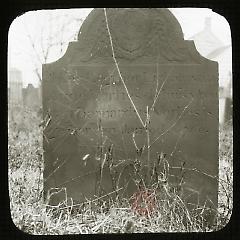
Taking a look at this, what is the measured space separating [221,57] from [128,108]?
2.29ft

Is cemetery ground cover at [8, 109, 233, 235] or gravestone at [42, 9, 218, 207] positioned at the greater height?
gravestone at [42, 9, 218, 207]

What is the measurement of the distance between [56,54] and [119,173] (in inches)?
35.1

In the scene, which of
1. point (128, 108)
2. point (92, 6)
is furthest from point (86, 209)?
point (92, 6)

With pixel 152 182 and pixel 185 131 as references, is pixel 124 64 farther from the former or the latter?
pixel 152 182

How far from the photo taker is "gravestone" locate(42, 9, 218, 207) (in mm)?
3018

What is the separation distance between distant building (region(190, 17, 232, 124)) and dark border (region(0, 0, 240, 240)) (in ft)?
0.18

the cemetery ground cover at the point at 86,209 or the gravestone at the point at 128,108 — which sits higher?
the gravestone at the point at 128,108

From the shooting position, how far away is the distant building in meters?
3.00

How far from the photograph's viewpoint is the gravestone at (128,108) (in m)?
3.02

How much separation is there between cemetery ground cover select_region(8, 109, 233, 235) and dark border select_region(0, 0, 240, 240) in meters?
0.06

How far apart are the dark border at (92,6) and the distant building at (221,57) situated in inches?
2.2

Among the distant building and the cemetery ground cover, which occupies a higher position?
the distant building

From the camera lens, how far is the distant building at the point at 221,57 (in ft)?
9.85
